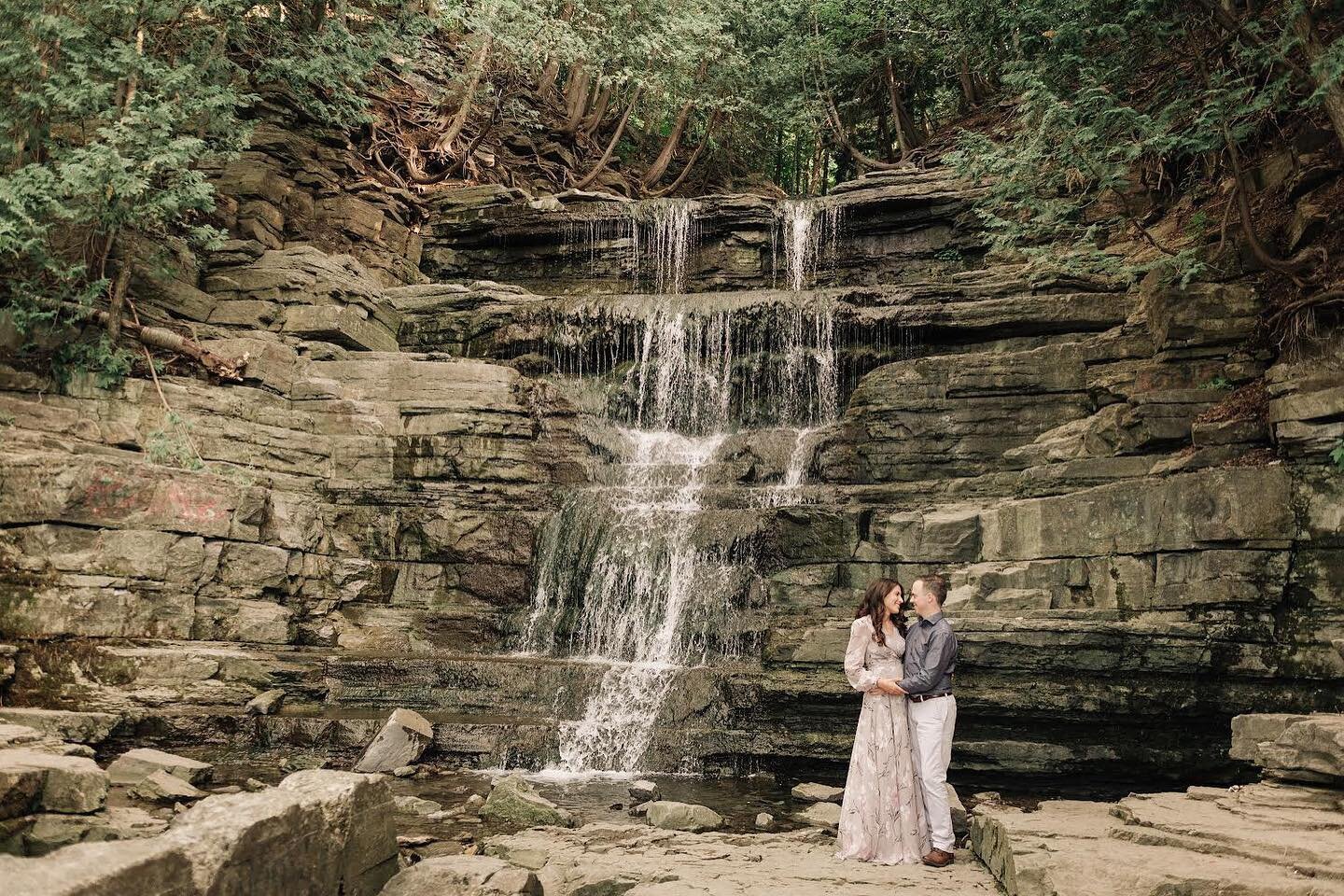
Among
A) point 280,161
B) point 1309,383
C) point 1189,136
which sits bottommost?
point 1309,383

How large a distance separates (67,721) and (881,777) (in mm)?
8038

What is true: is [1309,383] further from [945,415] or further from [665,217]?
[665,217]

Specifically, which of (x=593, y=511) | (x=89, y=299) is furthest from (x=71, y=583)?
(x=593, y=511)

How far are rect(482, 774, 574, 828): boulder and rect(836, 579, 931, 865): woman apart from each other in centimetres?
265

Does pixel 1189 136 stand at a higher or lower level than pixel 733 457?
higher

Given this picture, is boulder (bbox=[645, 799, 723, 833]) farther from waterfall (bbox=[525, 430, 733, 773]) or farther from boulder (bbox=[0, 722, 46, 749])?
boulder (bbox=[0, 722, 46, 749])

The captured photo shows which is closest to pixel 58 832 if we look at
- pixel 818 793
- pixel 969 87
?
pixel 818 793

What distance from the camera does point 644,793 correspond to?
29.6 feet

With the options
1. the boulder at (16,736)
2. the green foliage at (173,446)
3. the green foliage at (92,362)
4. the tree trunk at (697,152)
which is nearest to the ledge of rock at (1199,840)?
the boulder at (16,736)

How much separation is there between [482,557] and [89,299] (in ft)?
21.4

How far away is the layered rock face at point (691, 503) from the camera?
31.5ft

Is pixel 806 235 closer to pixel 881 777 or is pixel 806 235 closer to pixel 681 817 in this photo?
pixel 681 817

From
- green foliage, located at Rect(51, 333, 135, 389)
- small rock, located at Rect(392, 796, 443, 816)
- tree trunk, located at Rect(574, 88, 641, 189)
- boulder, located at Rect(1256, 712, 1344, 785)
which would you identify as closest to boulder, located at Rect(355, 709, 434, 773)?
small rock, located at Rect(392, 796, 443, 816)

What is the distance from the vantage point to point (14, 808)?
5.91 metres
